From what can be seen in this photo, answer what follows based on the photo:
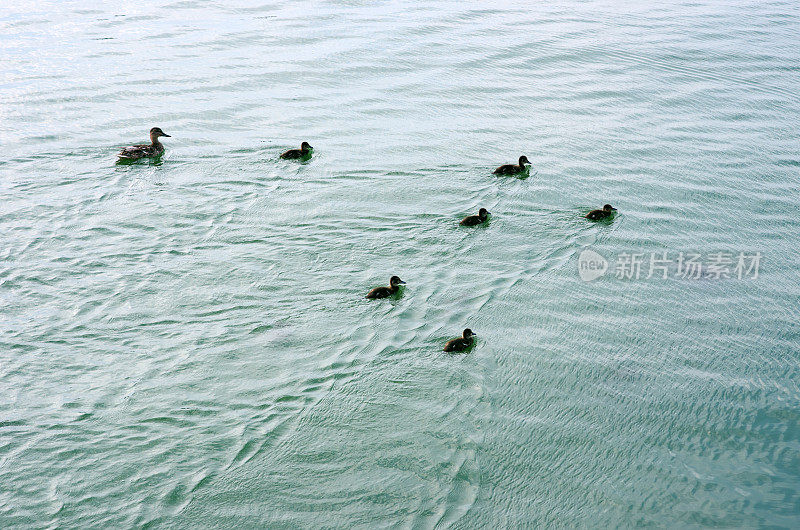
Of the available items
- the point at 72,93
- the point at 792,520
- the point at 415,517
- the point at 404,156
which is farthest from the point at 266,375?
the point at 72,93

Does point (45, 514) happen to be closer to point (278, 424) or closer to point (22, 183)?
point (278, 424)

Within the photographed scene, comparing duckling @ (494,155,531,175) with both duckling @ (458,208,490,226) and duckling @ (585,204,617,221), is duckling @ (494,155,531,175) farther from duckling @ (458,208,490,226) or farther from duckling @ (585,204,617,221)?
duckling @ (585,204,617,221)

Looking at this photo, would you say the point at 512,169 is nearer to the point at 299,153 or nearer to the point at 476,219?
the point at 476,219

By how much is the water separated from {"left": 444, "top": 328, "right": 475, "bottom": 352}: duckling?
0.11 meters

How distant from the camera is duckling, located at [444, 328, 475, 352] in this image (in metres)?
7.41

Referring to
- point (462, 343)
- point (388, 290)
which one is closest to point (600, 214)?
point (388, 290)

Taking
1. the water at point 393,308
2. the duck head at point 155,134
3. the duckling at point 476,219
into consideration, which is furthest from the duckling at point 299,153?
the duckling at point 476,219

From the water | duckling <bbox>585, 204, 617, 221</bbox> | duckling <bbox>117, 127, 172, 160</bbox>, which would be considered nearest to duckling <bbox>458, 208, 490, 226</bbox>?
the water

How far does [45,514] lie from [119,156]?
23.0ft

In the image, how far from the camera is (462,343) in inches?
294

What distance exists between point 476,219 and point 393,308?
2157 mm

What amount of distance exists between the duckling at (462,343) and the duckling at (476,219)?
2351 millimetres

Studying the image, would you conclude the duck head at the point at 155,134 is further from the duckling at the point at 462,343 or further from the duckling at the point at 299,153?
the duckling at the point at 462,343

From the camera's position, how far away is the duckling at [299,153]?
11.5 metres
